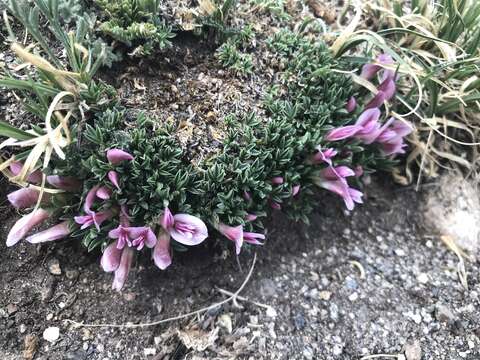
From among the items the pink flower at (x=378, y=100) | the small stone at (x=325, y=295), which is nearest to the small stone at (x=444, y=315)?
the small stone at (x=325, y=295)

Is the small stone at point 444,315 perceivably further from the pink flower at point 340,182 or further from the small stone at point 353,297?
the pink flower at point 340,182

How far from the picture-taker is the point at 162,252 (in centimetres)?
205

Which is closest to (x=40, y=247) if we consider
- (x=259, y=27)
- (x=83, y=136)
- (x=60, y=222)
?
(x=60, y=222)

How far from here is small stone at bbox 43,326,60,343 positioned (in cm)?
214

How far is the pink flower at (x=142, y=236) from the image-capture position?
6.43 ft

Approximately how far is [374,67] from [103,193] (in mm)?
1395

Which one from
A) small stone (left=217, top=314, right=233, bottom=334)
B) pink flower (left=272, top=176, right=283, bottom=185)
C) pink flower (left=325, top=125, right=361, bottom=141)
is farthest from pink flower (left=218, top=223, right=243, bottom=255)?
pink flower (left=325, top=125, right=361, bottom=141)

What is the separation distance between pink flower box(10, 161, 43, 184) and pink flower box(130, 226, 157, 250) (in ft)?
1.51

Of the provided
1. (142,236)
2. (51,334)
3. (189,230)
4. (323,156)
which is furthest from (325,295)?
(51,334)

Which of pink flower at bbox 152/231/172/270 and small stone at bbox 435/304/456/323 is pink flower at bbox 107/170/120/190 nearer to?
pink flower at bbox 152/231/172/270

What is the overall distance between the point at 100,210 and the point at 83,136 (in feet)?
1.01

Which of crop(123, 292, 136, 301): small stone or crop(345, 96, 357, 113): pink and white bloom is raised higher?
crop(345, 96, 357, 113): pink and white bloom

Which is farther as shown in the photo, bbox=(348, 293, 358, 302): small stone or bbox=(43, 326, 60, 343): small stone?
bbox=(348, 293, 358, 302): small stone

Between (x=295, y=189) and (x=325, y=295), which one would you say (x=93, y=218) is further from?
(x=325, y=295)
